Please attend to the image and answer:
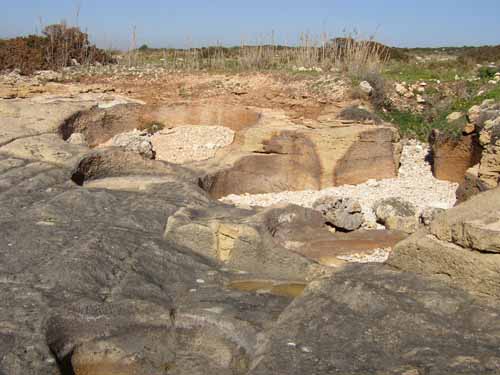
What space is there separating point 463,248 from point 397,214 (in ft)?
10.8

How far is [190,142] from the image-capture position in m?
10.3

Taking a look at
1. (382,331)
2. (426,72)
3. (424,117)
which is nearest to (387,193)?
(424,117)

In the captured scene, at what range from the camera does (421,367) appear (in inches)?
127

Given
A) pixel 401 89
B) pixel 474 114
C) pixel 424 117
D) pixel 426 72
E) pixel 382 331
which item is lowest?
pixel 382 331

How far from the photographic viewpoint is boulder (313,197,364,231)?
24.0ft

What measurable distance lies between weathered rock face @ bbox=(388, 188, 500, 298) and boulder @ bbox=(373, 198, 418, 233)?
2709mm

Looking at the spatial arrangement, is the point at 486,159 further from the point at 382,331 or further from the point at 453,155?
the point at 382,331

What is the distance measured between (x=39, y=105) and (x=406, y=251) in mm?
7056

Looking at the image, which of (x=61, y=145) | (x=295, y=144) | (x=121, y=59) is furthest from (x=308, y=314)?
(x=121, y=59)

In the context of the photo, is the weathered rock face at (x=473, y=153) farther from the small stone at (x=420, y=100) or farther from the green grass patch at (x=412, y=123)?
the small stone at (x=420, y=100)

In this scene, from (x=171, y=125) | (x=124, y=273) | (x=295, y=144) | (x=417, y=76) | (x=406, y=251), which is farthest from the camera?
(x=417, y=76)

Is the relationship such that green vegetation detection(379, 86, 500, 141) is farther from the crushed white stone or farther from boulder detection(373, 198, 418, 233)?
the crushed white stone

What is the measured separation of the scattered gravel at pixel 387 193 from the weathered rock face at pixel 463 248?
134 inches

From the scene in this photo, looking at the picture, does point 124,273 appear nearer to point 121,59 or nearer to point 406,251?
point 406,251
